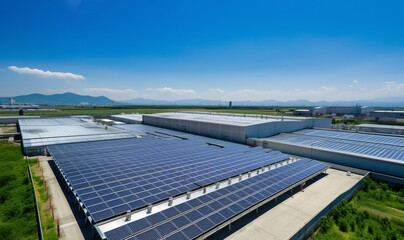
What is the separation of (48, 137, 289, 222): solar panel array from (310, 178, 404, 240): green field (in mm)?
8411

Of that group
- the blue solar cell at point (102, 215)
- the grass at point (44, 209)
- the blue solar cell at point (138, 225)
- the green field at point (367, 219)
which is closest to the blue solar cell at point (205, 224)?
the blue solar cell at point (138, 225)

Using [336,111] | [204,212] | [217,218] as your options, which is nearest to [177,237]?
[204,212]

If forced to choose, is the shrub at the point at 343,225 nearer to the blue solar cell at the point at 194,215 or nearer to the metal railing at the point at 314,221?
the metal railing at the point at 314,221

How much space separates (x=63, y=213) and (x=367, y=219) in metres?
26.5

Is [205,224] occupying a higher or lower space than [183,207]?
lower

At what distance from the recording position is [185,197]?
15203 millimetres

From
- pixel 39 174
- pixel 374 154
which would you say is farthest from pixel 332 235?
pixel 39 174

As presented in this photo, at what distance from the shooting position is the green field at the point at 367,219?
1462 centimetres

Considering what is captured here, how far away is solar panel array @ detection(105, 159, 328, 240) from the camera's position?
10711mm

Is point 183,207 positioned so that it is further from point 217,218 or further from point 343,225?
point 343,225

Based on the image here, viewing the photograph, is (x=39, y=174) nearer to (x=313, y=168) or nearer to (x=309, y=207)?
(x=309, y=207)

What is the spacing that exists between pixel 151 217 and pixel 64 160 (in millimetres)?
17217

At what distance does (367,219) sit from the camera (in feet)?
54.9

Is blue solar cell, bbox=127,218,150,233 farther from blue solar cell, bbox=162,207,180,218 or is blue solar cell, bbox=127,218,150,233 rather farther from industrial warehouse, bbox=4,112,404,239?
blue solar cell, bbox=162,207,180,218
